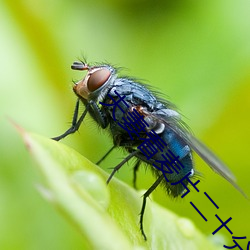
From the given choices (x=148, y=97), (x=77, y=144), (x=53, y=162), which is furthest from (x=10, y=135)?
(x=53, y=162)

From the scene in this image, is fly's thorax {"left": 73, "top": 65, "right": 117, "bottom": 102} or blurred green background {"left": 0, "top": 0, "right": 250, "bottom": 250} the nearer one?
fly's thorax {"left": 73, "top": 65, "right": 117, "bottom": 102}

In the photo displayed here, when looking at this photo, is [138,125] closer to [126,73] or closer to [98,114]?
[98,114]

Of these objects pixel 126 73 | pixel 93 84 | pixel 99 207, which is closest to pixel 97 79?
pixel 93 84

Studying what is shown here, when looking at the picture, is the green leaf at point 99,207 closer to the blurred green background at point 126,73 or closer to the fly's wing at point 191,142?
the fly's wing at point 191,142

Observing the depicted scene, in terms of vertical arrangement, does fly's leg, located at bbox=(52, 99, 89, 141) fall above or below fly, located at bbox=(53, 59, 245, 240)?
below

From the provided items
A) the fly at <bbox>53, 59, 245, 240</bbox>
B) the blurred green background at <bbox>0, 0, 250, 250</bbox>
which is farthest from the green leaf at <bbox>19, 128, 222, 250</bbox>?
the blurred green background at <bbox>0, 0, 250, 250</bbox>

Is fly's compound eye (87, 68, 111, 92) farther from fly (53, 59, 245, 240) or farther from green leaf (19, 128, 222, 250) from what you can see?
green leaf (19, 128, 222, 250)

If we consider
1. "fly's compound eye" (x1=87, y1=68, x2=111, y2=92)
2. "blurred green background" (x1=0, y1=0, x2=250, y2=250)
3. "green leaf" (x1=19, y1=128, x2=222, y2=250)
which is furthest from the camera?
"blurred green background" (x1=0, y1=0, x2=250, y2=250)

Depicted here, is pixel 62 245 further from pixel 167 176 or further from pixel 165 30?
pixel 165 30
